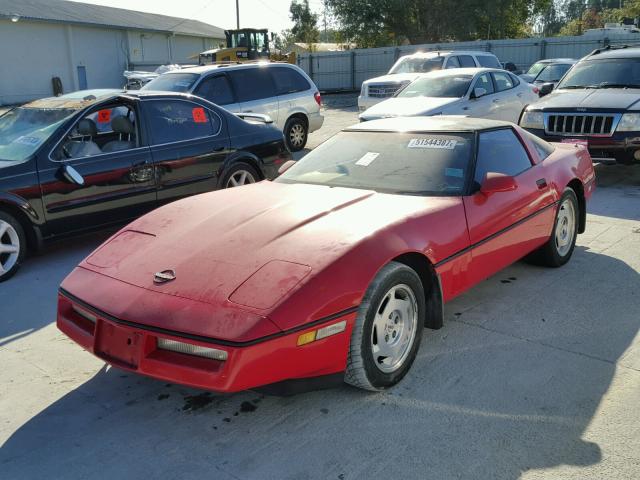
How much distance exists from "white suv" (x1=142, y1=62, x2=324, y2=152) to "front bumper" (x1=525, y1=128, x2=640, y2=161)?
508 centimetres

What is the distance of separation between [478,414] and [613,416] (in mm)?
657

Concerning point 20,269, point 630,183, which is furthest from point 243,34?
point 20,269

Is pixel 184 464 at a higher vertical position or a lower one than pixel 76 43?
lower

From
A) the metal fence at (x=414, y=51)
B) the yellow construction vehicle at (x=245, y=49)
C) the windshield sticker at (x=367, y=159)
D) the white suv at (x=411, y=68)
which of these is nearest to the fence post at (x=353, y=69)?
the metal fence at (x=414, y=51)

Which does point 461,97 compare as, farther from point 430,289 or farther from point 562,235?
point 430,289

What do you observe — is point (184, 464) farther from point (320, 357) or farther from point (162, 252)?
point (162, 252)

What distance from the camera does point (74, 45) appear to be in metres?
35.5

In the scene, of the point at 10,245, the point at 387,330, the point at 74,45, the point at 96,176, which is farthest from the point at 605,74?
the point at 74,45

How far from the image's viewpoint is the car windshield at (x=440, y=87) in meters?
10.7

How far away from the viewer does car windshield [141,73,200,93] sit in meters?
9.84

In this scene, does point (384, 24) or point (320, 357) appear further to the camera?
point (384, 24)

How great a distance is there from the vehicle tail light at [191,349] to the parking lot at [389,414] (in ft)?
1.44

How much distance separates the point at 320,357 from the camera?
2811 millimetres

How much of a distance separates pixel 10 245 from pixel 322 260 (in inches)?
138
